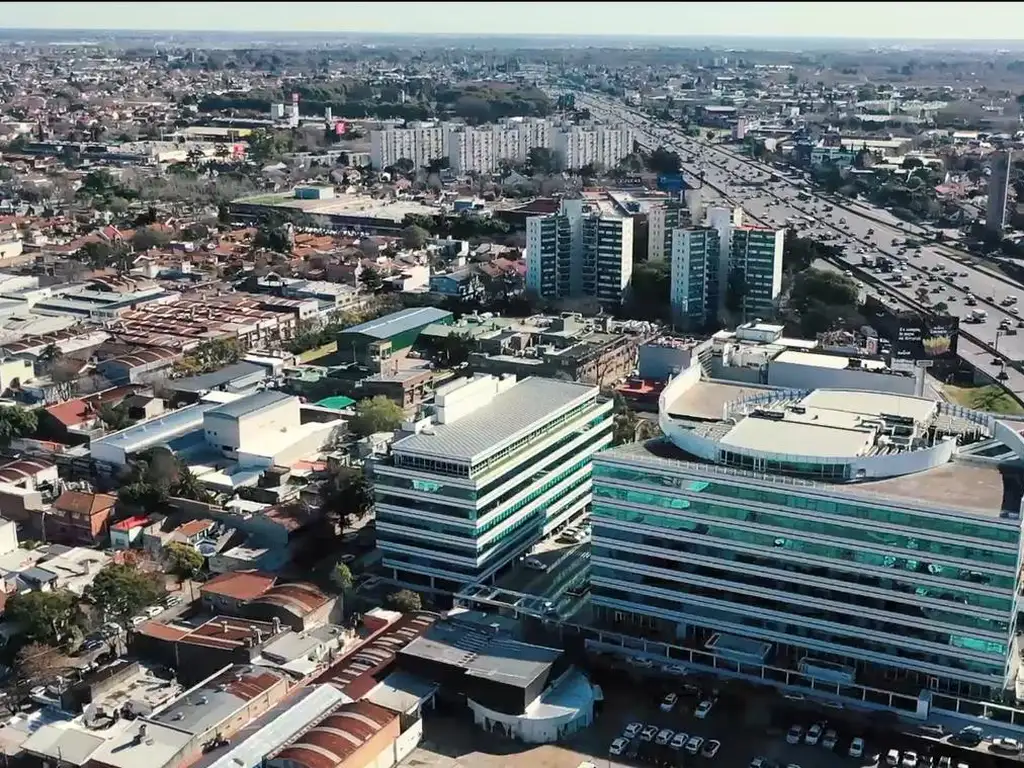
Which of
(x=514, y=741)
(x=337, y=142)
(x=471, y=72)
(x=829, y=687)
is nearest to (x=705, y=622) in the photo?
(x=829, y=687)

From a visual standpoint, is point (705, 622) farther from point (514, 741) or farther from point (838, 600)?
point (514, 741)

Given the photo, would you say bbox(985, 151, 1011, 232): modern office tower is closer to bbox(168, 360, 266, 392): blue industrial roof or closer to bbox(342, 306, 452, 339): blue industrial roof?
bbox(342, 306, 452, 339): blue industrial roof

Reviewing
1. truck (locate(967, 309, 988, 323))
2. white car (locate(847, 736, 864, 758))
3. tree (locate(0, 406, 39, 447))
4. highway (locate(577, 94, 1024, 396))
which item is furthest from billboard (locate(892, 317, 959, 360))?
tree (locate(0, 406, 39, 447))

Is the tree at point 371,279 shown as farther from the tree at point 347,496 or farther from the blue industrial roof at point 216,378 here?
the tree at point 347,496

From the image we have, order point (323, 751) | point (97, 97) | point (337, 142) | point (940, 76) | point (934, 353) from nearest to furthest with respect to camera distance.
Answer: point (323, 751), point (934, 353), point (337, 142), point (97, 97), point (940, 76)

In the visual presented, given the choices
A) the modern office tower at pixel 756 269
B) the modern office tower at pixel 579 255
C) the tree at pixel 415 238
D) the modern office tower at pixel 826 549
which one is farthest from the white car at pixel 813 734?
the tree at pixel 415 238

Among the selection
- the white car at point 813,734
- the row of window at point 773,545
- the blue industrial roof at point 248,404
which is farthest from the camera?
the blue industrial roof at point 248,404
